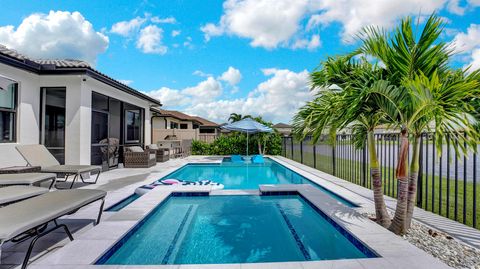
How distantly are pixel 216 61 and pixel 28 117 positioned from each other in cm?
1208

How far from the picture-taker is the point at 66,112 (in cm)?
814

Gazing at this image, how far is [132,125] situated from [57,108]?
479 centimetres

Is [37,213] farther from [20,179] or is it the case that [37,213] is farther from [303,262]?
[303,262]

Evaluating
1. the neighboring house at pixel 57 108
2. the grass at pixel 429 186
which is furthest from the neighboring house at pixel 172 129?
the grass at pixel 429 186

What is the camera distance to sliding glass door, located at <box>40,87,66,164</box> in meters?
8.27

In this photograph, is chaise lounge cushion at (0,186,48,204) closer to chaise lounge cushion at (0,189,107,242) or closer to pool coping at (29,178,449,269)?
chaise lounge cushion at (0,189,107,242)

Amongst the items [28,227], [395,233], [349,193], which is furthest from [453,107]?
[28,227]

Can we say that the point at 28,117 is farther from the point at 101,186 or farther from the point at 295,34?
the point at 295,34

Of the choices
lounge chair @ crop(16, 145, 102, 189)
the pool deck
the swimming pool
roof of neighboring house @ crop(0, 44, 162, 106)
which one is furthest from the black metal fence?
roof of neighboring house @ crop(0, 44, 162, 106)

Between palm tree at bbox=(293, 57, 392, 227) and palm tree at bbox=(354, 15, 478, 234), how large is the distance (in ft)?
0.77

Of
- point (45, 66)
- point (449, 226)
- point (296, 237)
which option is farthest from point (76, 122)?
point (449, 226)

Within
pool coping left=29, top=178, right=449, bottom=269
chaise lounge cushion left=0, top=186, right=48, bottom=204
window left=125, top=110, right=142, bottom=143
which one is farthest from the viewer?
window left=125, top=110, right=142, bottom=143

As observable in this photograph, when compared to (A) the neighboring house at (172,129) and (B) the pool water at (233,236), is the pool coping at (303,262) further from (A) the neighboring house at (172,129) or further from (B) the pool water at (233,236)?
(A) the neighboring house at (172,129)

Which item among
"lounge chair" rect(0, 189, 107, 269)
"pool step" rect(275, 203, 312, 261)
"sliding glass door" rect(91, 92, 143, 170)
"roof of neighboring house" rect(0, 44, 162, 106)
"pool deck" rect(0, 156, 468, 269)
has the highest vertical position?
"roof of neighboring house" rect(0, 44, 162, 106)
